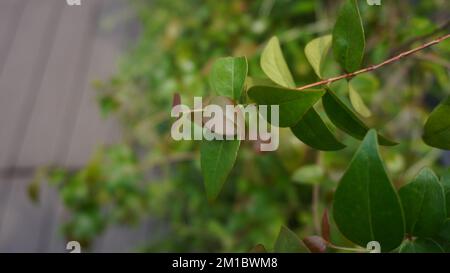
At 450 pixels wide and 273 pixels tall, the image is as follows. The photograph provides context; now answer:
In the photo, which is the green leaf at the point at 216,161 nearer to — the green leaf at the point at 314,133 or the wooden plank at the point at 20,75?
the green leaf at the point at 314,133

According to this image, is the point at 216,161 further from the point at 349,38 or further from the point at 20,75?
the point at 20,75

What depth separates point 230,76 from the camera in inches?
9.9

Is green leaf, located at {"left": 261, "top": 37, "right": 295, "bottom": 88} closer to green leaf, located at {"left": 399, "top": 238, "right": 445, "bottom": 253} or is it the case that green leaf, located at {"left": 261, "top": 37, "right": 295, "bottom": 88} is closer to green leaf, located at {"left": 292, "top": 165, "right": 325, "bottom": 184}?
green leaf, located at {"left": 399, "top": 238, "right": 445, "bottom": 253}

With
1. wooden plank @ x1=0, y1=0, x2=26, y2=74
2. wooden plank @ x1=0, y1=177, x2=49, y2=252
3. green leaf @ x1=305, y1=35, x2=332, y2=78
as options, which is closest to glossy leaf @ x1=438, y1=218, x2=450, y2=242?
green leaf @ x1=305, y1=35, x2=332, y2=78

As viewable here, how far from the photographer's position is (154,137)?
87 centimetres

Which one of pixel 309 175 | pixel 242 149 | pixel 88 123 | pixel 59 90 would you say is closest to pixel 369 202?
pixel 309 175

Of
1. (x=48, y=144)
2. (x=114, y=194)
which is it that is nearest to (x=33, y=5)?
(x=48, y=144)

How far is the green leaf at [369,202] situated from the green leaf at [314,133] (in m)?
0.04

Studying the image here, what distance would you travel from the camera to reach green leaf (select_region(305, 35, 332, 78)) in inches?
10.9

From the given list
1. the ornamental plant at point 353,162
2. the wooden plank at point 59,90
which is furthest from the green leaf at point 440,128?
the wooden plank at point 59,90

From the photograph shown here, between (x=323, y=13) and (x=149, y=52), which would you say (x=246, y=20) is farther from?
(x=149, y=52)

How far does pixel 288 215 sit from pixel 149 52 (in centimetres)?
45

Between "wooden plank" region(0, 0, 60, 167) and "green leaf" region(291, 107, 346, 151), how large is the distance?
3.54 feet

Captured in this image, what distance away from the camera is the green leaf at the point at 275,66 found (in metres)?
0.26
